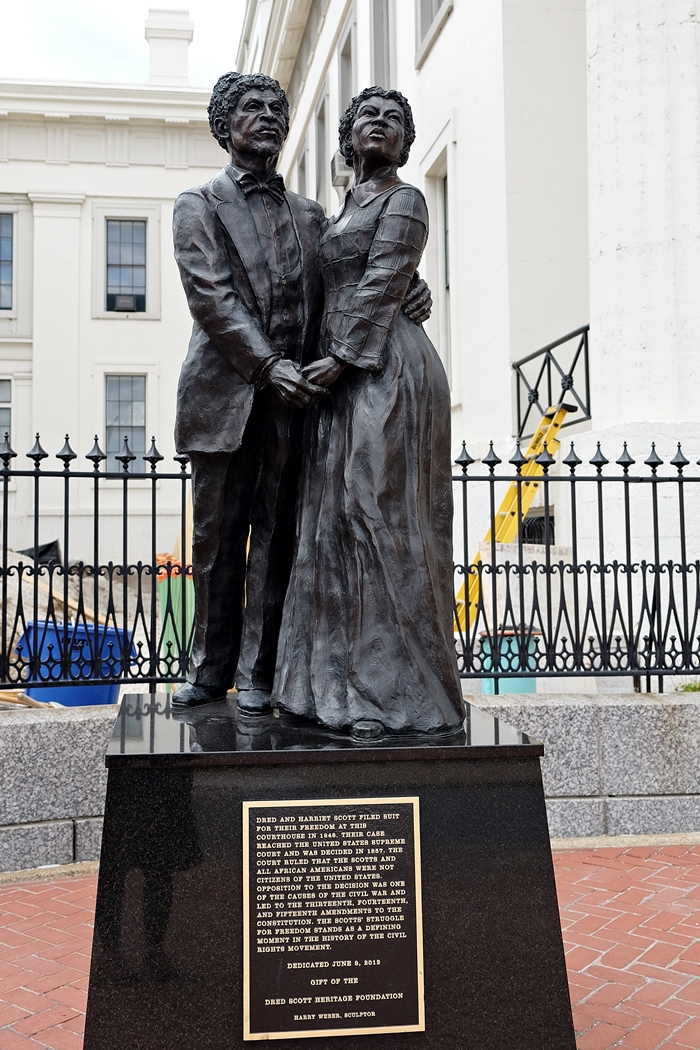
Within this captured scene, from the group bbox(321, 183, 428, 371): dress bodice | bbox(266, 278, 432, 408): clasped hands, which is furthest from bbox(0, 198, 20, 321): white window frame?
bbox(266, 278, 432, 408): clasped hands

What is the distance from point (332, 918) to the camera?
3.12m

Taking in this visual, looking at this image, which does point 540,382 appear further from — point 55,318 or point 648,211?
point 55,318

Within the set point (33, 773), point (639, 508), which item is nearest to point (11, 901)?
point (33, 773)

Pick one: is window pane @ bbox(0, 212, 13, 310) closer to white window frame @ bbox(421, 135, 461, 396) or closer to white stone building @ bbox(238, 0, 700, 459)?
white stone building @ bbox(238, 0, 700, 459)

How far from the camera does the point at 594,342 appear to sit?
905cm

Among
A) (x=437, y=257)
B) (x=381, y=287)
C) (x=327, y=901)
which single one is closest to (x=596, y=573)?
(x=381, y=287)

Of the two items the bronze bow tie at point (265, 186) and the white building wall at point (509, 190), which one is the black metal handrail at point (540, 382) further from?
the bronze bow tie at point (265, 186)

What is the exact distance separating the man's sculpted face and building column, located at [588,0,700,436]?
5.56 m

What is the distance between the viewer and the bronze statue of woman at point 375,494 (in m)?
3.57

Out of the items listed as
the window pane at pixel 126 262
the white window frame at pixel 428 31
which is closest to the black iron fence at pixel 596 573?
the white window frame at pixel 428 31

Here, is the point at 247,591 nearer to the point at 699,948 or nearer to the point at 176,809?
the point at 176,809

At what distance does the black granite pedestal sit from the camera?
3.05m

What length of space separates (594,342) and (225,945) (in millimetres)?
7217

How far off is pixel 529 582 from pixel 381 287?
825cm
